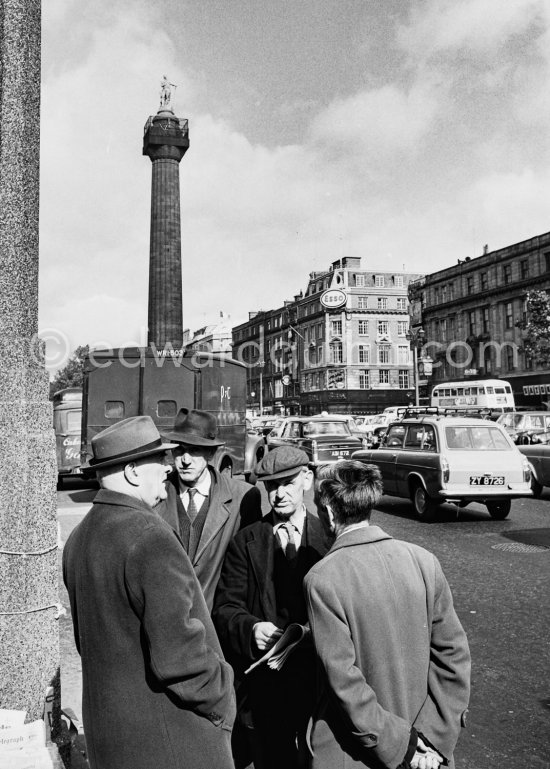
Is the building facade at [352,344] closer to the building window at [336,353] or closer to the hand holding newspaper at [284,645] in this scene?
the building window at [336,353]

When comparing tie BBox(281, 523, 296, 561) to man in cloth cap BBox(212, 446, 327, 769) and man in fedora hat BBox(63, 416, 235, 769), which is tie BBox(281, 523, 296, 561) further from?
man in fedora hat BBox(63, 416, 235, 769)

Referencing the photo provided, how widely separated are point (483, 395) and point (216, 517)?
41521mm

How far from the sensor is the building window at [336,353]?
284ft

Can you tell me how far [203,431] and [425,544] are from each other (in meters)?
6.70

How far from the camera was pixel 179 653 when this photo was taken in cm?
225

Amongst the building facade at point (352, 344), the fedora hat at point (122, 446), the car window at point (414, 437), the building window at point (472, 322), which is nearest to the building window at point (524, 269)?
the building window at point (472, 322)

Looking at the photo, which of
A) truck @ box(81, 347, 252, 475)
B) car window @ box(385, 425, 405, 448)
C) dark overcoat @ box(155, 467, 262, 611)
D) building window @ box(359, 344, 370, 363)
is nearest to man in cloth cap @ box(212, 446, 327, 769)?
dark overcoat @ box(155, 467, 262, 611)

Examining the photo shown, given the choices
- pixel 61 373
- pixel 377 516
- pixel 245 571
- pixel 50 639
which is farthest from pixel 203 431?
pixel 61 373

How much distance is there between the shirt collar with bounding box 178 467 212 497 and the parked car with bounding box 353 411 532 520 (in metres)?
8.25

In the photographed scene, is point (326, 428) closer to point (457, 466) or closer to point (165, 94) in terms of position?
point (457, 466)

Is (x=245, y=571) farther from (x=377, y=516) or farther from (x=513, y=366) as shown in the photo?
(x=513, y=366)

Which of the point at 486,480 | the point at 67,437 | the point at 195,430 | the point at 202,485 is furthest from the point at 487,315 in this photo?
the point at 202,485

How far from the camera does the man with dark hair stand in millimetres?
2389

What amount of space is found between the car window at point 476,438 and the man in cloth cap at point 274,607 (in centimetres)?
909
